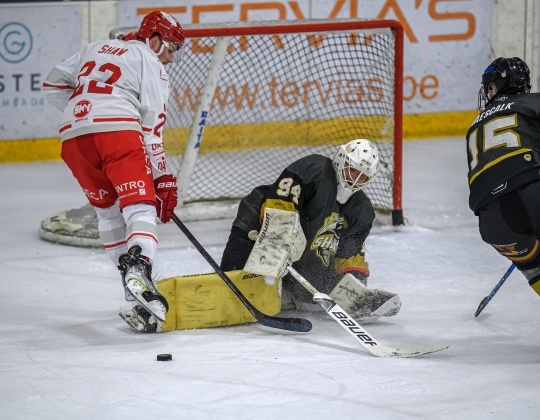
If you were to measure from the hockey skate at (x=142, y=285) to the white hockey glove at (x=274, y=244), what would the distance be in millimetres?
417

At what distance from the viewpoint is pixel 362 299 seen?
4.22 metres

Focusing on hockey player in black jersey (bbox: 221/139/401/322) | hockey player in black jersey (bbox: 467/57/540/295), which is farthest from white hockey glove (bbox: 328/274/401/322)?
hockey player in black jersey (bbox: 467/57/540/295)

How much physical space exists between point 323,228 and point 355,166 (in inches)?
10.2

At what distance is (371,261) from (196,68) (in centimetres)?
165

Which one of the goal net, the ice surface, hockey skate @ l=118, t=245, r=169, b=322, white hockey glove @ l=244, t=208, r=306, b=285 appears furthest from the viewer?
the goal net

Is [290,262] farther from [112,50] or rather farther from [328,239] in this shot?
[112,50]

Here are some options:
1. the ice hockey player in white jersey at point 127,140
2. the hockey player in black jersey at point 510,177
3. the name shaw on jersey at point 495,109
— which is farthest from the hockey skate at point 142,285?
the name shaw on jersey at point 495,109

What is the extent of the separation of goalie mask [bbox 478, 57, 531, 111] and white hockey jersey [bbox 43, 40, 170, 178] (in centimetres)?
114

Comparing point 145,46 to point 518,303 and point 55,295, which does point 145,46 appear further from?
point 518,303

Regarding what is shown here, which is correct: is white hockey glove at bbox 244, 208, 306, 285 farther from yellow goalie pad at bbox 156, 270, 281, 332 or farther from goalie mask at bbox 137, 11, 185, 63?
goalie mask at bbox 137, 11, 185, 63

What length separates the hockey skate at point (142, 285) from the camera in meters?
3.74

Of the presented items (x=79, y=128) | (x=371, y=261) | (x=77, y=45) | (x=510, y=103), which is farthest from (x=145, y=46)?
(x=77, y=45)

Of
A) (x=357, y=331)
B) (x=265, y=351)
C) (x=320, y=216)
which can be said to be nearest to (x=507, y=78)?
(x=320, y=216)

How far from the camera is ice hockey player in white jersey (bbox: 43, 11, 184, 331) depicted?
3.89 metres
